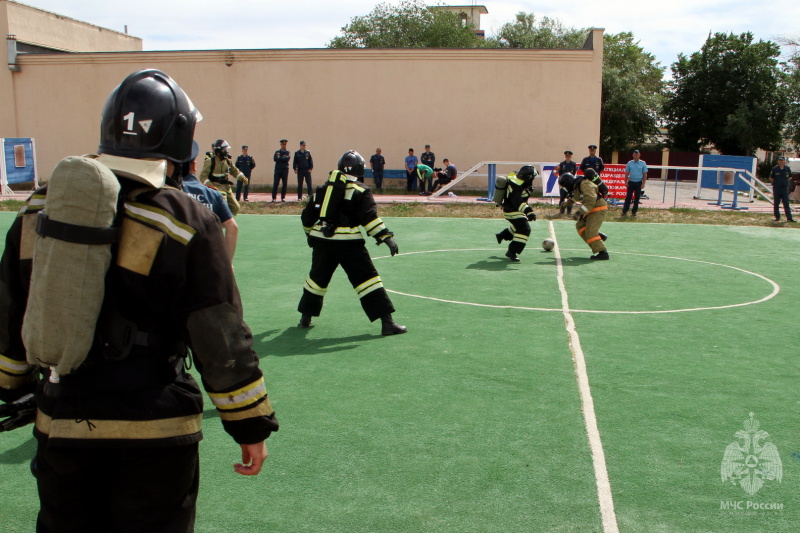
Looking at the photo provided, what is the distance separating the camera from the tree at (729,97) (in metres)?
50.9

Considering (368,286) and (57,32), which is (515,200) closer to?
(368,286)

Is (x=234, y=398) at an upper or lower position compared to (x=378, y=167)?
lower

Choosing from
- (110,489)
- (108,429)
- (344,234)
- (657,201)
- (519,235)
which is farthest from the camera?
(657,201)

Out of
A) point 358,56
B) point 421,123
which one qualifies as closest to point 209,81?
point 358,56

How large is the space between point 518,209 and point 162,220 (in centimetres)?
1110

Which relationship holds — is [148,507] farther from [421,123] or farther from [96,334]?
[421,123]

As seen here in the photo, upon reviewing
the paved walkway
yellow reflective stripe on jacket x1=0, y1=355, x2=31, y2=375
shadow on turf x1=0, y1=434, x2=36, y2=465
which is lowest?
shadow on turf x1=0, y1=434, x2=36, y2=465

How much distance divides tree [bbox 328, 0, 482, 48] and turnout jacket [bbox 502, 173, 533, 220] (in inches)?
2120

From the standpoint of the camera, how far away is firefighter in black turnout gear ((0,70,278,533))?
7.88 feet

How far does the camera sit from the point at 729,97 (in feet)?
175

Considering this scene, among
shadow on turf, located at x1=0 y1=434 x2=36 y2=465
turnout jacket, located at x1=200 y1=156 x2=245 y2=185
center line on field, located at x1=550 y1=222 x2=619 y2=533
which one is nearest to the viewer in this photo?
center line on field, located at x1=550 y1=222 x2=619 y2=533

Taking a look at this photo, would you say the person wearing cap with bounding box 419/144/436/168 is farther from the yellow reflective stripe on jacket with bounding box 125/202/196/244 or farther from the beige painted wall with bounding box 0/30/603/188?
the yellow reflective stripe on jacket with bounding box 125/202/196/244

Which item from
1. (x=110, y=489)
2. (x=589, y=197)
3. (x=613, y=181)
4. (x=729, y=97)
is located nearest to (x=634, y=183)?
(x=613, y=181)

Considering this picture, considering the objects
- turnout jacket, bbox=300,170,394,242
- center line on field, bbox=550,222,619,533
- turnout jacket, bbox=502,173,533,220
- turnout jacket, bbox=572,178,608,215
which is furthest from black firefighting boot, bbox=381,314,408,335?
turnout jacket, bbox=572,178,608,215
